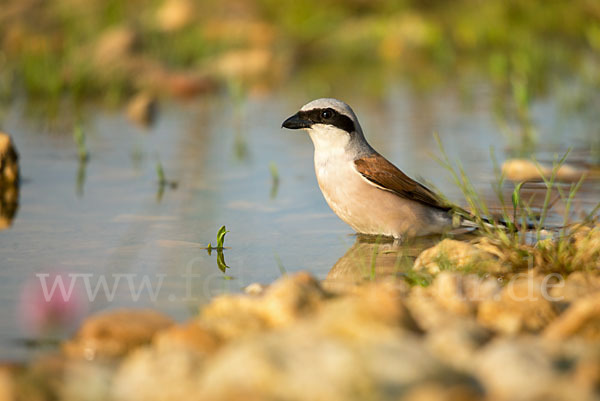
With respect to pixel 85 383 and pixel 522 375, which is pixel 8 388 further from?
pixel 522 375

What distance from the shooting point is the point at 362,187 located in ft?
18.3

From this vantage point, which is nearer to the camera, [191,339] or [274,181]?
[191,339]

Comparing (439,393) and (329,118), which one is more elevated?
(329,118)

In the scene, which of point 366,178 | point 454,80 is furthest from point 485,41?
point 366,178

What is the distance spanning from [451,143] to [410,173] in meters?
1.40

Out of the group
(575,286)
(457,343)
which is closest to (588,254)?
(575,286)

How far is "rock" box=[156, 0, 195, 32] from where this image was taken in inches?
608

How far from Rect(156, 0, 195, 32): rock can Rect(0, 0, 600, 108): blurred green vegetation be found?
0.04 m

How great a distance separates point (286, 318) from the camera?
3426mm

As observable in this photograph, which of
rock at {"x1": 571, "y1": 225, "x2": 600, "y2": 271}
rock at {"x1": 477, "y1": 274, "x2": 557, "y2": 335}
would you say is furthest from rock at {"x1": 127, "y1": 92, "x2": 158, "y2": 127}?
rock at {"x1": 477, "y1": 274, "x2": 557, "y2": 335}

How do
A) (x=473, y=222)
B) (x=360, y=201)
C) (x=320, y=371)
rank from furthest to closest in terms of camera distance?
(x=360, y=201) → (x=473, y=222) → (x=320, y=371)

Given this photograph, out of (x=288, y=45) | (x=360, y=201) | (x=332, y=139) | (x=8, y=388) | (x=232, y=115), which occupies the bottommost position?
(x=8, y=388)

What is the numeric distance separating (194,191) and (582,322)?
391 centimetres

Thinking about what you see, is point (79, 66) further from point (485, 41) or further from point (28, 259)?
point (485, 41)
